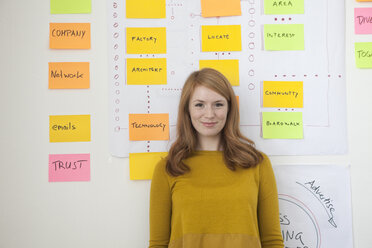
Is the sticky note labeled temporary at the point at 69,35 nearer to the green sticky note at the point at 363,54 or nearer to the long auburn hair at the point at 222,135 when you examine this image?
the long auburn hair at the point at 222,135

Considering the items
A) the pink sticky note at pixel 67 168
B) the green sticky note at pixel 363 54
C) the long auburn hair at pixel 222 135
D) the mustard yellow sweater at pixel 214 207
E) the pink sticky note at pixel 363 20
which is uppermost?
the pink sticky note at pixel 363 20

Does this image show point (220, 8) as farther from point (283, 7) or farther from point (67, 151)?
point (67, 151)

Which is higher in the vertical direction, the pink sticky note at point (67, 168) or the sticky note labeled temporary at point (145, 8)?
the sticky note labeled temporary at point (145, 8)

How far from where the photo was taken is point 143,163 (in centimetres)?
108

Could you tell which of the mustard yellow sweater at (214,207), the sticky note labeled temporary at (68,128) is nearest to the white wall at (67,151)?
the sticky note labeled temporary at (68,128)

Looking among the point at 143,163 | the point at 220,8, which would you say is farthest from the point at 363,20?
the point at 143,163

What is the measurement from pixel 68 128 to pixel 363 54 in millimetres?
1201

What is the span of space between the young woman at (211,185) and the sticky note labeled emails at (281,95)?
0.20m

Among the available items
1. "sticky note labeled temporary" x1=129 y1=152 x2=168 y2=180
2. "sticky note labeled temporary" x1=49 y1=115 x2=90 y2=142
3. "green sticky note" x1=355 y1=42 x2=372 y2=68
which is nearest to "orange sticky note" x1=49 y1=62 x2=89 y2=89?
"sticky note labeled temporary" x1=49 y1=115 x2=90 y2=142

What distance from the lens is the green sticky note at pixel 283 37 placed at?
1.10 meters

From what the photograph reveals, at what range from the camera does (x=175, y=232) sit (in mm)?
909

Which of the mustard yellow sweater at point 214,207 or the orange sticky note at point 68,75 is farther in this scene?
the orange sticky note at point 68,75

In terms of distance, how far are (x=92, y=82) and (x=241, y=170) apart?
66 cm

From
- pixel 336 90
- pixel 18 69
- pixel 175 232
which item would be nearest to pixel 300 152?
pixel 336 90
